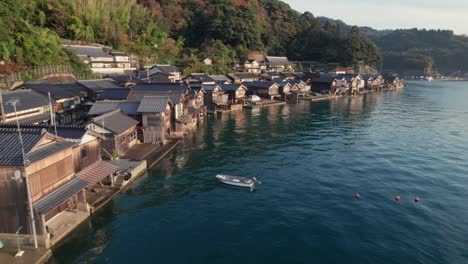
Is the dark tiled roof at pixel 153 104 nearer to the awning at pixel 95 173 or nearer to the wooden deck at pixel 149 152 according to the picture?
the wooden deck at pixel 149 152

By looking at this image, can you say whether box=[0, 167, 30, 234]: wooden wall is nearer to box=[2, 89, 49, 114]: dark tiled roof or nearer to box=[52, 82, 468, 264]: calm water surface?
box=[52, 82, 468, 264]: calm water surface

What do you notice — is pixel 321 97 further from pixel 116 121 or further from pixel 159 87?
pixel 116 121

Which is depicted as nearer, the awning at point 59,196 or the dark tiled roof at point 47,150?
the awning at point 59,196

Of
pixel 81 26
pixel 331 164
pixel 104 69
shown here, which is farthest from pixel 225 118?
pixel 81 26

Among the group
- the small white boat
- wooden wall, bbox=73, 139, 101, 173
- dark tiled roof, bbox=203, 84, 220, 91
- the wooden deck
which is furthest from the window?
dark tiled roof, bbox=203, 84, 220, 91

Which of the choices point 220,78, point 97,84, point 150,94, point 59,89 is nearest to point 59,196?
point 150,94

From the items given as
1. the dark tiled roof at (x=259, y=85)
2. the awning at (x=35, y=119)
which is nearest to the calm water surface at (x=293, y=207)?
the awning at (x=35, y=119)
